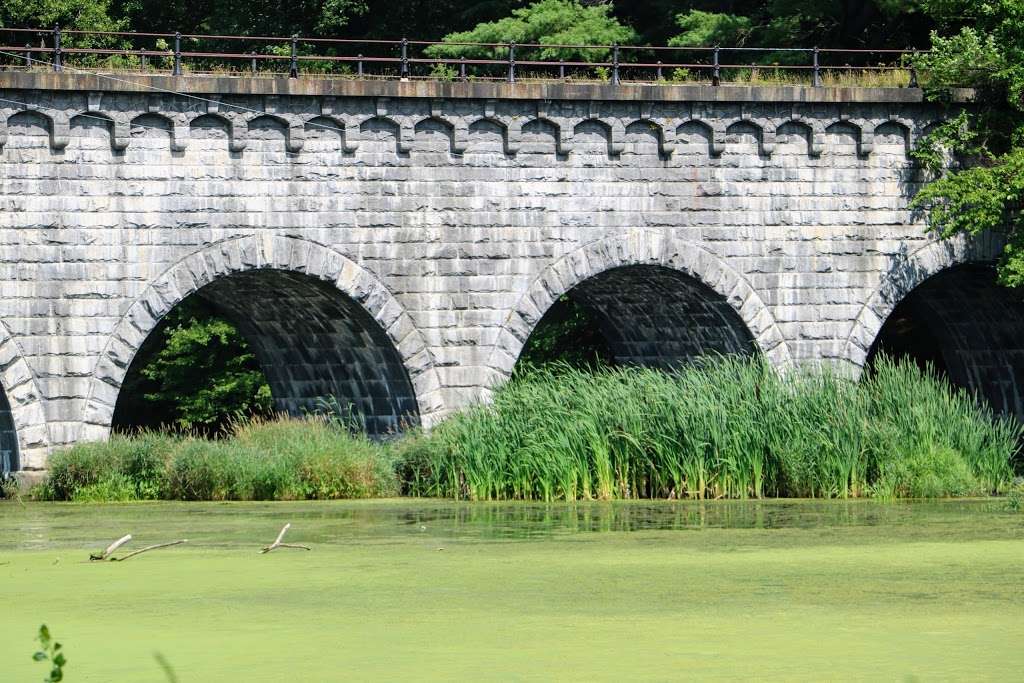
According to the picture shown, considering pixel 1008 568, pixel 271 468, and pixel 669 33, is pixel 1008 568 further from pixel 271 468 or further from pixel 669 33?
pixel 669 33

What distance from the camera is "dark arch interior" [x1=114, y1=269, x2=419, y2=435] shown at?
24672 mm

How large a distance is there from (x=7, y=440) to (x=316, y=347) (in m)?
5.38

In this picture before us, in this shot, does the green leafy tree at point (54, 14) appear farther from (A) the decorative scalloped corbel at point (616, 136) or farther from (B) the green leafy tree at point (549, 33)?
(A) the decorative scalloped corbel at point (616, 136)

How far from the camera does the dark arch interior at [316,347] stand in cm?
2467

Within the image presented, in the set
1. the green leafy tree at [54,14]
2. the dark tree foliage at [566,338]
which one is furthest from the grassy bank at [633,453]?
the green leafy tree at [54,14]

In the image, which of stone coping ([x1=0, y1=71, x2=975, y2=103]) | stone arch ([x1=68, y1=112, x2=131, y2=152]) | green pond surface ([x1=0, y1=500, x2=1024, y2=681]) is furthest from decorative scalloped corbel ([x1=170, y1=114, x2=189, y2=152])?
green pond surface ([x1=0, y1=500, x2=1024, y2=681])

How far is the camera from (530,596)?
40.6ft

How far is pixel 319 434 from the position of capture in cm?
2220

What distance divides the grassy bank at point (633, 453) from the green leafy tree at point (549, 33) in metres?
12.6

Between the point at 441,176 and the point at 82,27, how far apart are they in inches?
549

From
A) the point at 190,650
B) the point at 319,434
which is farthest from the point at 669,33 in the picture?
the point at 190,650

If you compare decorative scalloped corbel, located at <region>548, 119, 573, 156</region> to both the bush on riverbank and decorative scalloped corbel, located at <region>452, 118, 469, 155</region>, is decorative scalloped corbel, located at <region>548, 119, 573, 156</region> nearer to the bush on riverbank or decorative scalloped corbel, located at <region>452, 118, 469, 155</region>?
decorative scalloped corbel, located at <region>452, 118, 469, 155</region>

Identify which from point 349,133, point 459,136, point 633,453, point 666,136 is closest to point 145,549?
point 633,453

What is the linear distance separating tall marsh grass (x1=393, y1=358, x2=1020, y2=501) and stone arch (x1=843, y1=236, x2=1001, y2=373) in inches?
199
